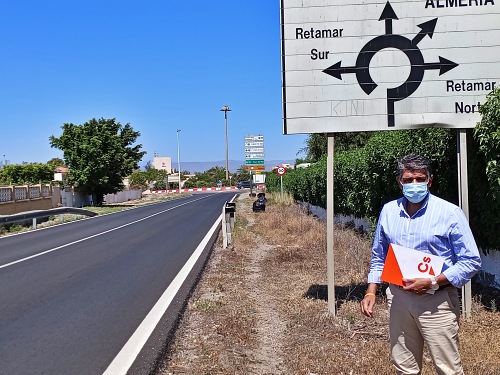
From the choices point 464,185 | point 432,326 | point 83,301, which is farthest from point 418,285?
point 83,301

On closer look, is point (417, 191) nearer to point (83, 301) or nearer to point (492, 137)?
point (492, 137)

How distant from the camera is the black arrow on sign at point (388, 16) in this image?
639 cm

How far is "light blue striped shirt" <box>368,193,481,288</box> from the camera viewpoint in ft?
10.5

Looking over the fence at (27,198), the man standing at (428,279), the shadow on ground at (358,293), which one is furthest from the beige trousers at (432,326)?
the fence at (27,198)

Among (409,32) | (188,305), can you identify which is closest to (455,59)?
(409,32)

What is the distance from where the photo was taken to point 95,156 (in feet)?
154

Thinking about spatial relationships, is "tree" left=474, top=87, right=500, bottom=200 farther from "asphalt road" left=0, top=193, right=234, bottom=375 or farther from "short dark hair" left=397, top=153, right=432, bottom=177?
"asphalt road" left=0, top=193, right=234, bottom=375

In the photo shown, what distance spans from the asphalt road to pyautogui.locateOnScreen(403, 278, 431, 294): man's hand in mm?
2702

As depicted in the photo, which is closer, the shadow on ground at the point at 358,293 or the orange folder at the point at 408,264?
the orange folder at the point at 408,264

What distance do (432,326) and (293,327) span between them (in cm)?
289

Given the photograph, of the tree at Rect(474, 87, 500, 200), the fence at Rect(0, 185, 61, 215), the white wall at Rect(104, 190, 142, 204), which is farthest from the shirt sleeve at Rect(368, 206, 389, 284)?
the white wall at Rect(104, 190, 142, 204)

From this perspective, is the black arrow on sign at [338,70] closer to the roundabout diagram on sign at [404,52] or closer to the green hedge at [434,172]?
the roundabout diagram on sign at [404,52]

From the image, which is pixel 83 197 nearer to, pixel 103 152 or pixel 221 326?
pixel 103 152

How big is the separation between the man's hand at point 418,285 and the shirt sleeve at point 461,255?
123mm
